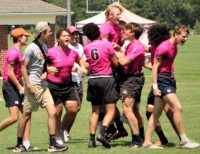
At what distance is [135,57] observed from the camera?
42.6 ft

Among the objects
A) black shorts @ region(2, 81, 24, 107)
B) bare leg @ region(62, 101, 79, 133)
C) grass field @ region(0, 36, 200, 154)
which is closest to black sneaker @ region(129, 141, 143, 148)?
grass field @ region(0, 36, 200, 154)

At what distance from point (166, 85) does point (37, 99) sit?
2054 mm

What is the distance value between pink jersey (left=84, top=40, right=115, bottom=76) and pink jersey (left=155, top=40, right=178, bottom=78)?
0.82m

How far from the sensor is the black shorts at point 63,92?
1324 cm

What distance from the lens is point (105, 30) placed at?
530 inches

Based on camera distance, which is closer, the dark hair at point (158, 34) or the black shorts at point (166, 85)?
the black shorts at point (166, 85)

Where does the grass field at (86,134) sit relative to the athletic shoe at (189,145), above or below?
below

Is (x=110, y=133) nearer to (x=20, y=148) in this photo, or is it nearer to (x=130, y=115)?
(x=130, y=115)

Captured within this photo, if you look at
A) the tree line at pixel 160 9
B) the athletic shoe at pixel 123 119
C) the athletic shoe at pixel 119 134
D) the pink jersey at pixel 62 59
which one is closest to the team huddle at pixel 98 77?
the pink jersey at pixel 62 59

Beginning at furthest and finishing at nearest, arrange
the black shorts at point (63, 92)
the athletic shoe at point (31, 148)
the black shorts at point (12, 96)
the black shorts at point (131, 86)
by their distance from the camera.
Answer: the black shorts at point (63, 92) → the black shorts at point (131, 86) → the black shorts at point (12, 96) → the athletic shoe at point (31, 148)

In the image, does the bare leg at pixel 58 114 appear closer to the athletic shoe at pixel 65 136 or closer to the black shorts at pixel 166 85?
the athletic shoe at pixel 65 136

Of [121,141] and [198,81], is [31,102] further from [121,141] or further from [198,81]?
[198,81]

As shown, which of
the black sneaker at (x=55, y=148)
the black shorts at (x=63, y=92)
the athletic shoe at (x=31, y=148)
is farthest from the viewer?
the black shorts at (x=63, y=92)

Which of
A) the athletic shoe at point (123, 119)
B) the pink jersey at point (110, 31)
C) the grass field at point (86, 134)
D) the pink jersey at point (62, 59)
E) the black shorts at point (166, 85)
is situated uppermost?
the pink jersey at point (110, 31)
